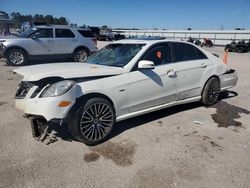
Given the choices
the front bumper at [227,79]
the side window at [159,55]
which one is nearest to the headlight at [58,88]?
the side window at [159,55]

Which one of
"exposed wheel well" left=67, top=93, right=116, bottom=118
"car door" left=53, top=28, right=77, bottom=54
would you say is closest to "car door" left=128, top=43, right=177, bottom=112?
"exposed wheel well" left=67, top=93, right=116, bottom=118

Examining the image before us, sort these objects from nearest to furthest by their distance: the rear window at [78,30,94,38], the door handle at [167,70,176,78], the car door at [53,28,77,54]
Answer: the door handle at [167,70,176,78] < the car door at [53,28,77,54] < the rear window at [78,30,94,38]

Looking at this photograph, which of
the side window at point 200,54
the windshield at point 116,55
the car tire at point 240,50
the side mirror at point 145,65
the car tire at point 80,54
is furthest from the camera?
the car tire at point 240,50

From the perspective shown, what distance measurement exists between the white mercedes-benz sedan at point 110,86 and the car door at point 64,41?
7.30 m

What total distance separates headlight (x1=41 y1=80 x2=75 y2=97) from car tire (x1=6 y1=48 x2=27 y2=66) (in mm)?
8710

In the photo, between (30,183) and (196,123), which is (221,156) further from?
(30,183)

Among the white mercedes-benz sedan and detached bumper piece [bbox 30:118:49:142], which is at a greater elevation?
the white mercedes-benz sedan

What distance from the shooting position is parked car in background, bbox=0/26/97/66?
11.3 metres

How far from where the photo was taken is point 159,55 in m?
4.80

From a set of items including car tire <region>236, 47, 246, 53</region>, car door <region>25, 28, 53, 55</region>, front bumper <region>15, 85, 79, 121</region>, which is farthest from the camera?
car tire <region>236, 47, 246, 53</region>

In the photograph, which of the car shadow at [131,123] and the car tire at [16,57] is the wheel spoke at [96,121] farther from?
the car tire at [16,57]

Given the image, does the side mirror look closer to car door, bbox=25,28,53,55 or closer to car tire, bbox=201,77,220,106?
car tire, bbox=201,77,220,106

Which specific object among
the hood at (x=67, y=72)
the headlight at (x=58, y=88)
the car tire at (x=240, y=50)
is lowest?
the car tire at (x=240, y=50)

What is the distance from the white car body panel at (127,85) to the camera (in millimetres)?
3607
